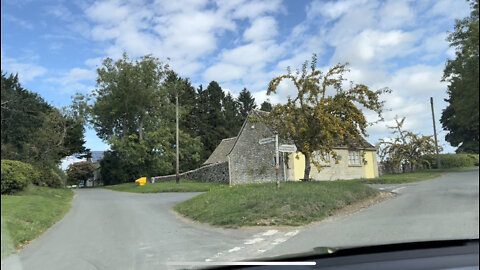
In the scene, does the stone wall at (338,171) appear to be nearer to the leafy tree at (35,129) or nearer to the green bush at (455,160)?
the green bush at (455,160)

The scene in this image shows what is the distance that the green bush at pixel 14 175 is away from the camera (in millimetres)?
1882

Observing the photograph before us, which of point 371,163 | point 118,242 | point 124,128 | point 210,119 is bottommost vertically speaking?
point 118,242

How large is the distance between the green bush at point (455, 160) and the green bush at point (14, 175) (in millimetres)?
2892

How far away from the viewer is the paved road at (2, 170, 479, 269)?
4.00 metres

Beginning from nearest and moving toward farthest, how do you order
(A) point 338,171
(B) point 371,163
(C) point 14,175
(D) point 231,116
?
(C) point 14,175 → (B) point 371,163 → (A) point 338,171 → (D) point 231,116

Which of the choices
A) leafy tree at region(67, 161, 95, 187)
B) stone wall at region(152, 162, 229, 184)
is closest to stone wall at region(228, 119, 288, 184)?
stone wall at region(152, 162, 229, 184)

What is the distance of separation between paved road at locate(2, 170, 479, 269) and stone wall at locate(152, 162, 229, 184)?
20804 mm

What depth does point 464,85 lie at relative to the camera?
228cm

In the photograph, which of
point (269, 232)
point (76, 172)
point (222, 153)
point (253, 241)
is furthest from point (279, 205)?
point (222, 153)

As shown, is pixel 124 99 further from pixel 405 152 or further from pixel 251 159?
pixel 251 159

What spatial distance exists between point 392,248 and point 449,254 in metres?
0.29

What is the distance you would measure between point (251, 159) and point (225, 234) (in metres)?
21.1

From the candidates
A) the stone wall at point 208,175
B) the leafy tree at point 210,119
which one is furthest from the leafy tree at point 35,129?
the leafy tree at point 210,119

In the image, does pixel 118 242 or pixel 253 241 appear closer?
pixel 118 242
